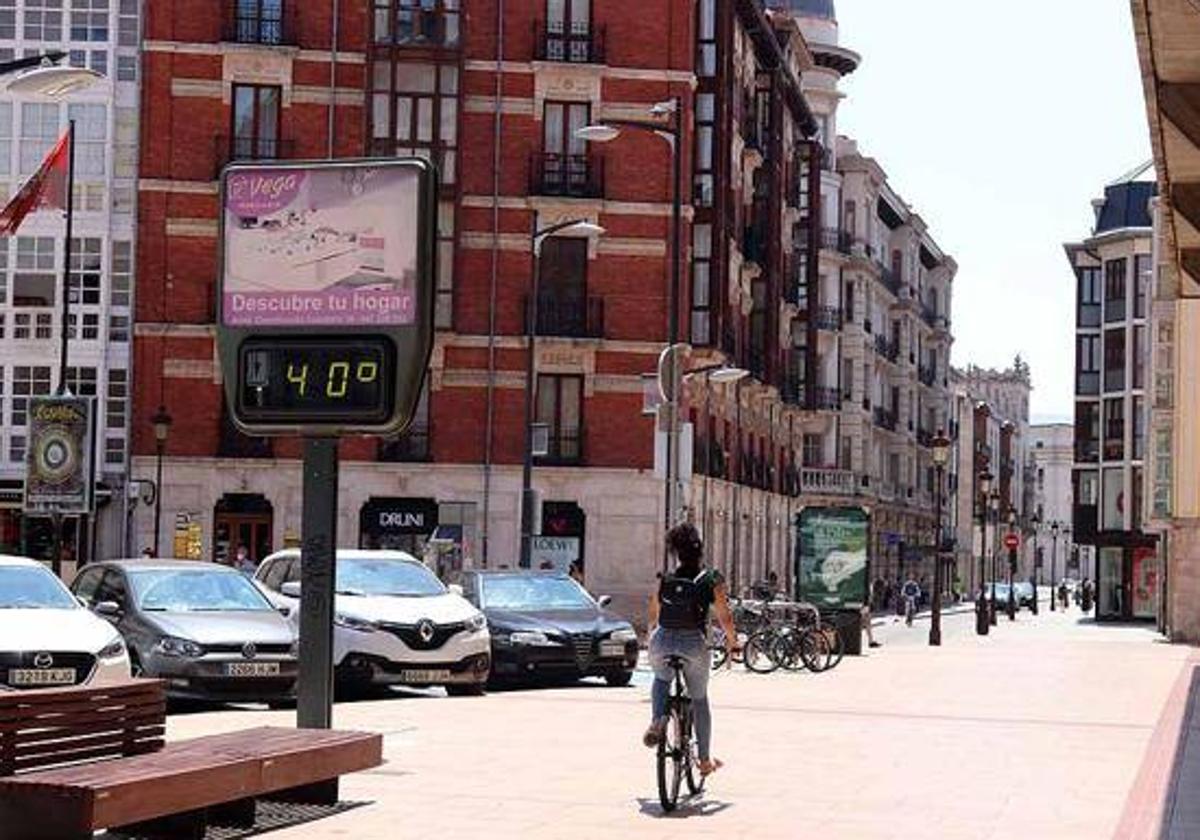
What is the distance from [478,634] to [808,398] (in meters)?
52.2

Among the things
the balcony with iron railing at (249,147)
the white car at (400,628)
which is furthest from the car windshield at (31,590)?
the balcony with iron railing at (249,147)

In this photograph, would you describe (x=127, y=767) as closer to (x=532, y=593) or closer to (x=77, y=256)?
(x=532, y=593)

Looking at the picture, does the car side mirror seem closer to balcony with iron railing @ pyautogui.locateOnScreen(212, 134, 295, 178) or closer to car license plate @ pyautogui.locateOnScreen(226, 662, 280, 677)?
car license plate @ pyautogui.locateOnScreen(226, 662, 280, 677)

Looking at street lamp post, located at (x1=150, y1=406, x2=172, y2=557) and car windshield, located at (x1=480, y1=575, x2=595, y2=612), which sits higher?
street lamp post, located at (x1=150, y1=406, x2=172, y2=557)

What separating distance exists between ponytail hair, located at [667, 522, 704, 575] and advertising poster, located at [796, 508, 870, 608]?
26.5m

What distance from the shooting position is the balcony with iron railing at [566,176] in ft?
169

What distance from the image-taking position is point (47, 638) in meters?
17.3

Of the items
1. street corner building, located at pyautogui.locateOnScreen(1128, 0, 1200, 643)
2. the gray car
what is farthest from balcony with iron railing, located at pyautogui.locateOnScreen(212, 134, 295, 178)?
the gray car

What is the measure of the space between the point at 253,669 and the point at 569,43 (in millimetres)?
33429

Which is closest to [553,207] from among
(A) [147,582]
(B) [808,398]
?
(B) [808,398]

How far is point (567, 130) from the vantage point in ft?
171

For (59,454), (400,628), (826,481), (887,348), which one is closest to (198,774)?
(400,628)

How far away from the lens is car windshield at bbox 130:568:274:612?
2170cm

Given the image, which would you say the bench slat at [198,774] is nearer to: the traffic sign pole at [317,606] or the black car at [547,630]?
the traffic sign pole at [317,606]
